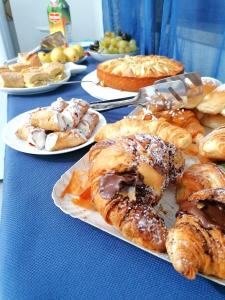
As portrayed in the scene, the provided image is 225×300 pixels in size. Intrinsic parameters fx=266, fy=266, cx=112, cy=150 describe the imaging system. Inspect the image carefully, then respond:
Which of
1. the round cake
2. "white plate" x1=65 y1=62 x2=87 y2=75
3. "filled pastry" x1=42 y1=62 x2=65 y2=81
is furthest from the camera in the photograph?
"white plate" x1=65 y1=62 x2=87 y2=75

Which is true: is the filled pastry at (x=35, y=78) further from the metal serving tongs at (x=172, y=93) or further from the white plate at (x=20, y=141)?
the metal serving tongs at (x=172, y=93)

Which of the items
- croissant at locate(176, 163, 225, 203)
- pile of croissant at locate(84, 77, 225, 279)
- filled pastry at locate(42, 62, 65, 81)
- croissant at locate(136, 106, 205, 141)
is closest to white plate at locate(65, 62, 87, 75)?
filled pastry at locate(42, 62, 65, 81)

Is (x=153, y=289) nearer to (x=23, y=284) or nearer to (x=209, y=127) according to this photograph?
(x=23, y=284)

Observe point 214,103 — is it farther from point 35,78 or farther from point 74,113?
point 35,78

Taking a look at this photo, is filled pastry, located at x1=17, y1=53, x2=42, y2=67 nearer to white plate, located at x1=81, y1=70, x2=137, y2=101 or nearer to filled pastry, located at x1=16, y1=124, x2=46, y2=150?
white plate, located at x1=81, y1=70, x2=137, y2=101

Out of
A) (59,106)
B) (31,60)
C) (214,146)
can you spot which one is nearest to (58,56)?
(31,60)

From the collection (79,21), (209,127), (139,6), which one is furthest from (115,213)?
(79,21)
